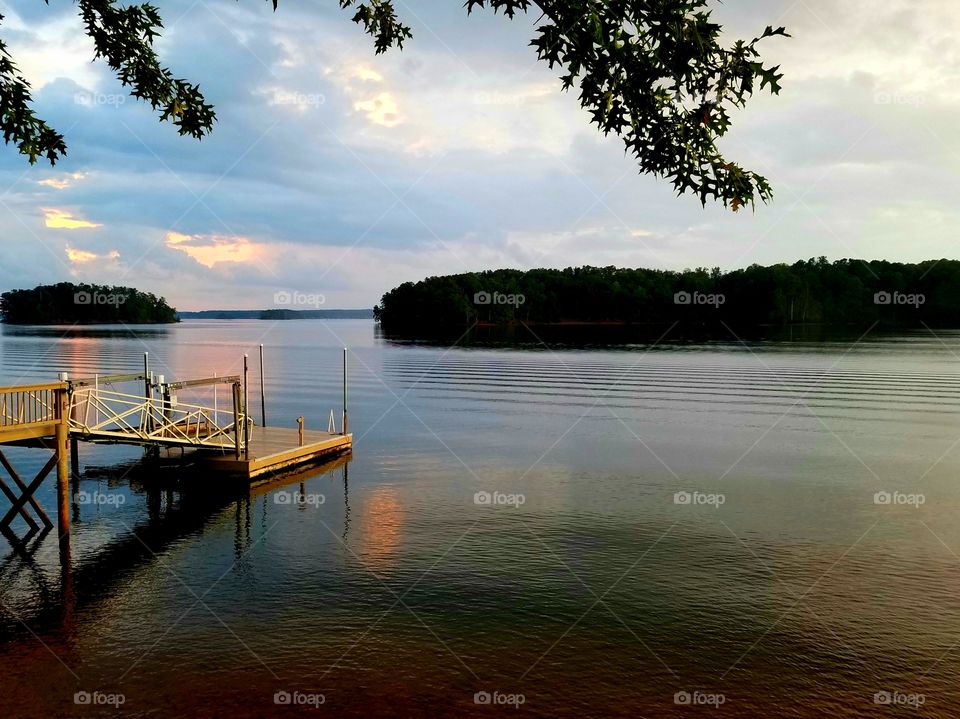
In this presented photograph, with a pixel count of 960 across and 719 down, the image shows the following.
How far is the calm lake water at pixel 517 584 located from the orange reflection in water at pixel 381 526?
137 mm

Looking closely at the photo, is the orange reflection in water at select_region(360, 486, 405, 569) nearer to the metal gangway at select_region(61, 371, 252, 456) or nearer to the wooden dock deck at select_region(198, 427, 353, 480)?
the wooden dock deck at select_region(198, 427, 353, 480)

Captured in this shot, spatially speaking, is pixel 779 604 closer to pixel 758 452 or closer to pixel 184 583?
pixel 184 583

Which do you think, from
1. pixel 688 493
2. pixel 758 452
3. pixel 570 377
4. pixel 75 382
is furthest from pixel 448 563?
pixel 570 377

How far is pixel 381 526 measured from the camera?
77.3ft

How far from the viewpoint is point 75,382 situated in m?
27.9

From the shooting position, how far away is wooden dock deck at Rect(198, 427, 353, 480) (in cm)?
2902

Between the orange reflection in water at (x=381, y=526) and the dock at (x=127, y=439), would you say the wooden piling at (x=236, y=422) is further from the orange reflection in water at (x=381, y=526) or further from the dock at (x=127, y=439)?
the orange reflection in water at (x=381, y=526)

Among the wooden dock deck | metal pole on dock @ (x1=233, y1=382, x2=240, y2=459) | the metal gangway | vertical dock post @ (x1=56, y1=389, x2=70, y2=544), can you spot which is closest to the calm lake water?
vertical dock post @ (x1=56, y1=389, x2=70, y2=544)

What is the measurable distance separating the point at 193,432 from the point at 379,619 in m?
19.6

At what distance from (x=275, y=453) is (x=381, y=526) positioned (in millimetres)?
9003

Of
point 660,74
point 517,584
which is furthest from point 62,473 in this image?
point 660,74

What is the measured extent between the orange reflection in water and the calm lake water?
14cm

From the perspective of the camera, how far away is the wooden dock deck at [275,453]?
29.0 m

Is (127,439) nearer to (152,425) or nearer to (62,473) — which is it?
(152,425)
